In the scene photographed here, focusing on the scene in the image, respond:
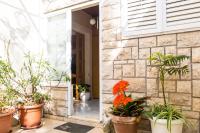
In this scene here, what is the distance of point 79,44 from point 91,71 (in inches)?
40.0

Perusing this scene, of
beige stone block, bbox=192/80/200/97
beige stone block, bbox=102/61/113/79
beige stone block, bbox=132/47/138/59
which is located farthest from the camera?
beige stone block, bbox=102/61/113/79

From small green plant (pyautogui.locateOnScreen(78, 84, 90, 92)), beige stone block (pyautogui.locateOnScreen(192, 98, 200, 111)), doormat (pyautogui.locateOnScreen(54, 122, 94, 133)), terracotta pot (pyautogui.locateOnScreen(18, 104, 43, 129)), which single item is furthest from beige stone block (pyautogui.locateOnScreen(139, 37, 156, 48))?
small green plant (pyautogui.locateOnScreen(78, 84, 90, 92))

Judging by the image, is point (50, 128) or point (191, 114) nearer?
point (191, 114)

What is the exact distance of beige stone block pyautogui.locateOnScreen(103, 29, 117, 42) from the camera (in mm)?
2998

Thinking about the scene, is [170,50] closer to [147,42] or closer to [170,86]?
[147,42]

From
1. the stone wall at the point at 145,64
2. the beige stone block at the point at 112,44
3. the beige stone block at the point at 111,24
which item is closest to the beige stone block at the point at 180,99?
the stone wall at the point at 145,64

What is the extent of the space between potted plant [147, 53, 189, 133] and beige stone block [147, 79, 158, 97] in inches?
4.8

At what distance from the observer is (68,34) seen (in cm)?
361

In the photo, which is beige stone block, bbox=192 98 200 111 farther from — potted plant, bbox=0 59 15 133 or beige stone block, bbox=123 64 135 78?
potted plant, bbox=0 59 15 133

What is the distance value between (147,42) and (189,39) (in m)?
0.57

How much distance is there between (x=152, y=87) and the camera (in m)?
2.60

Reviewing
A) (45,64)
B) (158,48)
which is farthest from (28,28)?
(158,48)

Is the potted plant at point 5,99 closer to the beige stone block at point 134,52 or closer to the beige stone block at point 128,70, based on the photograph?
the beige stone block at point 128,70

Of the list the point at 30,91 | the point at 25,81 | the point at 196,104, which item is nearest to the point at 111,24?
the point at 196,104
